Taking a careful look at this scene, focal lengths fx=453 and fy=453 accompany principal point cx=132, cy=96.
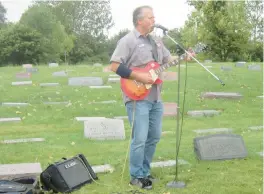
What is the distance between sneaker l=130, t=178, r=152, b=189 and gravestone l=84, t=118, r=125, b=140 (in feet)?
9.07

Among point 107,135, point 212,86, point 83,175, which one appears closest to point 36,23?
point 212,86

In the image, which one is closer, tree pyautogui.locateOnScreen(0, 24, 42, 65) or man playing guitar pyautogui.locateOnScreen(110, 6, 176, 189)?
man playing guitar pyautogui.locateOnScreen(110, 6, 176, 189)

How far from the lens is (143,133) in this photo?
509cm

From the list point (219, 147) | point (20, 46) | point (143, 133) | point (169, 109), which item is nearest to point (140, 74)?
point (143, 133)

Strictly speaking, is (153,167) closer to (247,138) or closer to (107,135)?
(107,135)

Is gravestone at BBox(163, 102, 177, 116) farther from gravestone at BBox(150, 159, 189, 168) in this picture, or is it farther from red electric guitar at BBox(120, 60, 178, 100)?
red electric guitar at BBox(120, 60, 178, 100)

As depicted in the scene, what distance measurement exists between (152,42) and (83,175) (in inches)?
69.5

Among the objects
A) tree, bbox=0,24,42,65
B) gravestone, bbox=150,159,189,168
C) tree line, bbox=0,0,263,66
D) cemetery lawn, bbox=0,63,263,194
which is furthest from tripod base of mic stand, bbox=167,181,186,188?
tree, bbox=0,24,42,65

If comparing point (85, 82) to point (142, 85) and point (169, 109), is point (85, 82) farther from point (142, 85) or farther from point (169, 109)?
point (142, 85)

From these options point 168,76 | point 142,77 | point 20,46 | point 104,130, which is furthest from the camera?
point 20,46

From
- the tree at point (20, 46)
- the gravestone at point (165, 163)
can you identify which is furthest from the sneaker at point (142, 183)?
the tree at point (20, 46)

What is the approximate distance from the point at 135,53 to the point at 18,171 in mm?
1942

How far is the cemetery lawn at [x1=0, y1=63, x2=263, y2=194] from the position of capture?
5504mm

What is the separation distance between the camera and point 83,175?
17.6 feet
